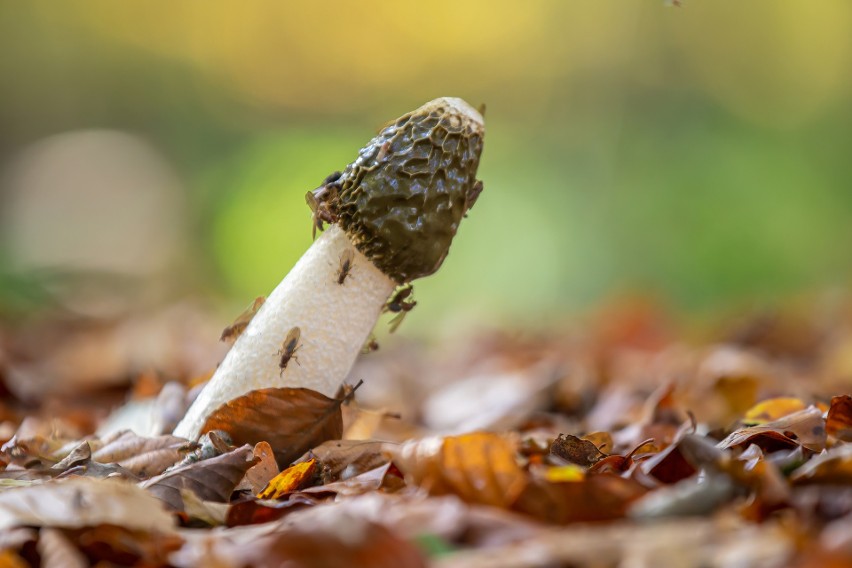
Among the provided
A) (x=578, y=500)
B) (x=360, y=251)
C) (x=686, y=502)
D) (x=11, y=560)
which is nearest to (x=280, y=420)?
(x=360, y=251)

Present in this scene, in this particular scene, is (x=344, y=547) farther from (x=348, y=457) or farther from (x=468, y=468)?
(x=348, y=457)

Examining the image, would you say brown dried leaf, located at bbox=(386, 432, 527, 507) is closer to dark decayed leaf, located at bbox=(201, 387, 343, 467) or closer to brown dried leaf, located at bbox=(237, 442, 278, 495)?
brown dried leaf, located at bbox=(237, 442, 278, 495)

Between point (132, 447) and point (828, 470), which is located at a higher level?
point (828, 470)

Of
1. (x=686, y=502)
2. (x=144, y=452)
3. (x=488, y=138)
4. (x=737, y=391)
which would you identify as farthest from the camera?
(x=488, y=138)

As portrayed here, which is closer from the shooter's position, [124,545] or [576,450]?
[124,545]

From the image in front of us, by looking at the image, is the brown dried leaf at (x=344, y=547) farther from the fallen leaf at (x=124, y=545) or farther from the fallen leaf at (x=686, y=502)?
the fallen leaf at (x=686, y=502)

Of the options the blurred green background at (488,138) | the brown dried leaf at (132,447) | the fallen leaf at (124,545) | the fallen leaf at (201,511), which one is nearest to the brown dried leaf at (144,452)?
the brown dried leaf at (132,447)

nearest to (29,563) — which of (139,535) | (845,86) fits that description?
(139,535)
